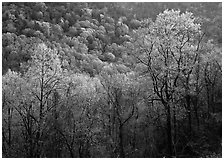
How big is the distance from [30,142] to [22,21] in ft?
202

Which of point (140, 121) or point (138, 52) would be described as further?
point (140, 121)

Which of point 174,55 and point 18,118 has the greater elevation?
point 174,55

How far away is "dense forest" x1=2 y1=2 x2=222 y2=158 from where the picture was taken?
2053 centimetres

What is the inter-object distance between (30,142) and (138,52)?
1145 cm

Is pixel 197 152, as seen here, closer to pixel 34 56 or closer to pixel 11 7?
pixel 34 56

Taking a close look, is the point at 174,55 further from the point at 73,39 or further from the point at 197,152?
the point at 73,39

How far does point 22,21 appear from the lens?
8106 centimetres

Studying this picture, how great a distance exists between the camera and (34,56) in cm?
2289

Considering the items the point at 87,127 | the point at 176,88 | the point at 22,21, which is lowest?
the point at 87,127

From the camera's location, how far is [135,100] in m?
29.7

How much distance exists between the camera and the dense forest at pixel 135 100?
20531mm

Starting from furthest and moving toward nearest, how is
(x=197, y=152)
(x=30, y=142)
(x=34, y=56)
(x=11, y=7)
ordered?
(x=11, y=7) < (x=30, y=142) < (x=34, y=56) < (x=197, y=152)

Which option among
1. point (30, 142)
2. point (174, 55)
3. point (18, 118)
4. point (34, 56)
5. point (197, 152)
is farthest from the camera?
point (18, 118)

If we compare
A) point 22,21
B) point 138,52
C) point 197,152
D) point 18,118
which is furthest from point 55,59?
point 22,21
